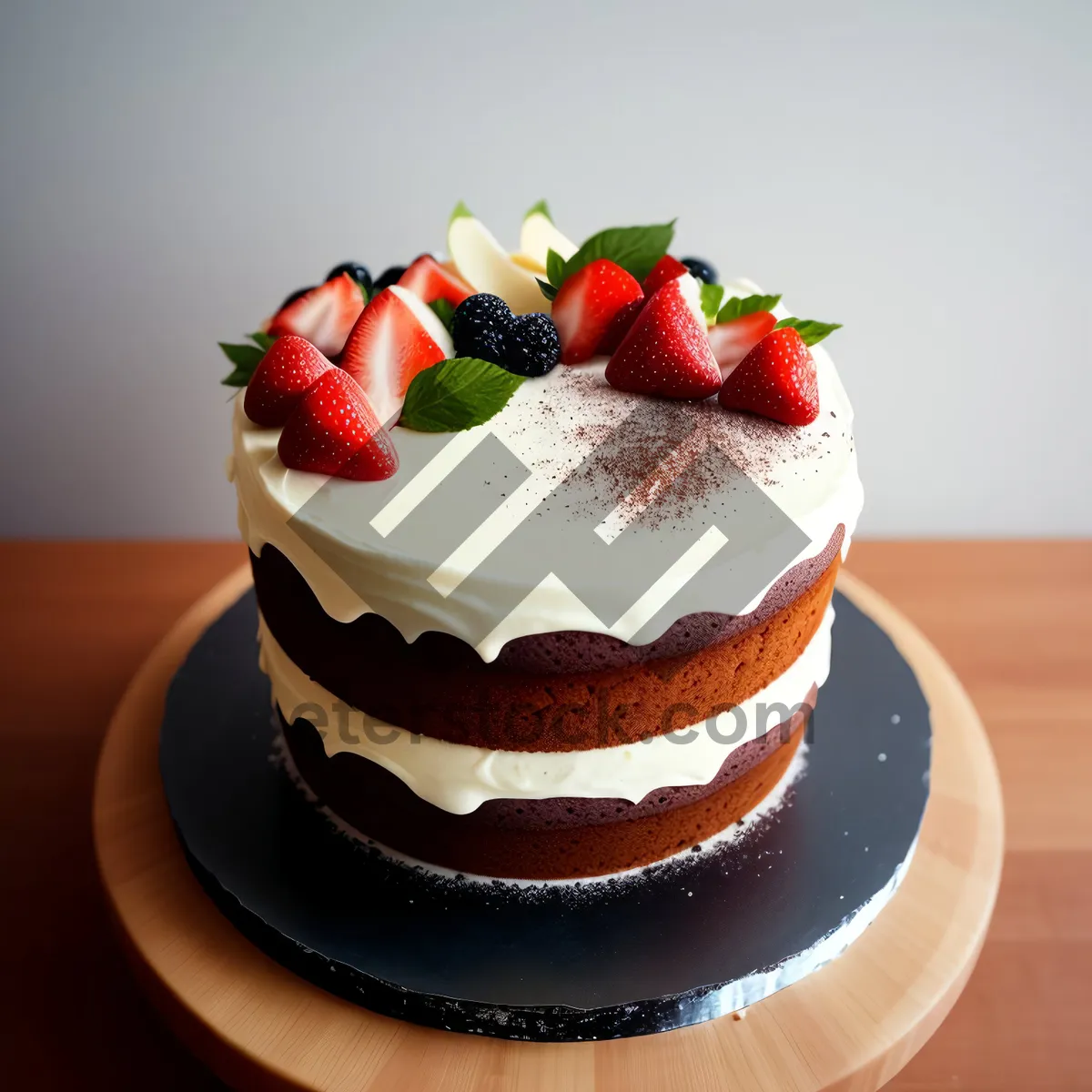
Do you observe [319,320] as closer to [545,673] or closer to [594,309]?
[594,309]

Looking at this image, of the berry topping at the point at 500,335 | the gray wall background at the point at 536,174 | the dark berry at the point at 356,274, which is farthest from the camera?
the gray wall background at the point at 536,174

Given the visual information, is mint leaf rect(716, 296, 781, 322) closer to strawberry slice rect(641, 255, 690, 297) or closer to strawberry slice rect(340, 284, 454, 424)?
strawberry slice rect(641, 255, 690, 297)

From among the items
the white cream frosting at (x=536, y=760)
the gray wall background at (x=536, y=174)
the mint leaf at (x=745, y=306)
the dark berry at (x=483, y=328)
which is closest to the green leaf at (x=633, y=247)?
the mint leaf at (x=745, y=306)

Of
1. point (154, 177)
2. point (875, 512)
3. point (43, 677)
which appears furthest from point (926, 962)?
point (154, 177)

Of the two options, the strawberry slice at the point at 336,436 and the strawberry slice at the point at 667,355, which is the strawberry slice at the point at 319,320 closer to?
the strawberry slice at the point at 336,436

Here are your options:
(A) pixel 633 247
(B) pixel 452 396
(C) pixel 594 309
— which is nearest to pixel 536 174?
(A) pixel 633 247
